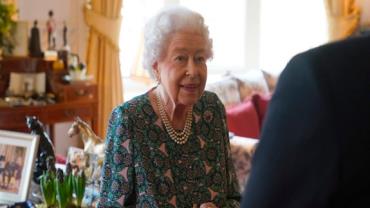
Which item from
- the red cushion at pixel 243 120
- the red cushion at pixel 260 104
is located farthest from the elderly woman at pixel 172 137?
the red cushion at pixel 260 104

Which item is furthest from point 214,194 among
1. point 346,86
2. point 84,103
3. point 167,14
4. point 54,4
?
point 54,4

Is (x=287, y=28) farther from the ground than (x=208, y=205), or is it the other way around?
(x=287, y=28)

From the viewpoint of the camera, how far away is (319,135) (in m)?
0.58

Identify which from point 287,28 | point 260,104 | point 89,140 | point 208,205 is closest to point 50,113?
point 260,104

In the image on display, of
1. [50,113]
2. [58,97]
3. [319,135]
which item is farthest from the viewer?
[58,97]

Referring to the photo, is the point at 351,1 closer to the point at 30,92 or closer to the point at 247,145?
the point at 247,145

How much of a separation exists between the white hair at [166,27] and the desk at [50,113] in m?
2.28

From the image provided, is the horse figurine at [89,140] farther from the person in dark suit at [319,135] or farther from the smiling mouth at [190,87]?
the person in dark suit at [319,135]

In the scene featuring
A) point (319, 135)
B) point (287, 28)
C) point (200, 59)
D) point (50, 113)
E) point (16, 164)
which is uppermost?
point (319, 135)

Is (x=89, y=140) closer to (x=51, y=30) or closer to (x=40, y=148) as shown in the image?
(x=40, y=148)

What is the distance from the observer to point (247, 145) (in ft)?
10.9

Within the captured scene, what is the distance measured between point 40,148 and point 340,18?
14.2ft

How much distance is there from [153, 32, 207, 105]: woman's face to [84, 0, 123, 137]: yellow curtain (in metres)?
2.85

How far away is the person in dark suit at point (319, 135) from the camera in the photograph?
57cm
